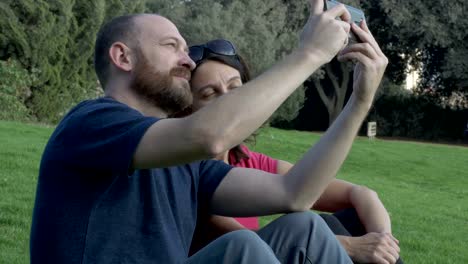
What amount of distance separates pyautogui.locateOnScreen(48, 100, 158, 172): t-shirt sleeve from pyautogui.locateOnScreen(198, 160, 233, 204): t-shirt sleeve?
1.82 feet

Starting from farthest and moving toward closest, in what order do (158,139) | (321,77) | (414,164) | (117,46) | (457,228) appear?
1. (321,77)
2. (414,164)
3. (457,228)
4. (117,46)
5. (158,139)

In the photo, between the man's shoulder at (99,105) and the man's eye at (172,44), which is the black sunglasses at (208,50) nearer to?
the man's eye at (172,44)

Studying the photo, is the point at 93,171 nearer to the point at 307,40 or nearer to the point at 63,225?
the point at 63,225

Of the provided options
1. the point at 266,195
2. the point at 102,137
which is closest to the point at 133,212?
the point at 102,137

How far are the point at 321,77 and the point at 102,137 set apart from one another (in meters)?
28.3

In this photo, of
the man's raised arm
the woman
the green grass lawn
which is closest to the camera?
the man's raised arm

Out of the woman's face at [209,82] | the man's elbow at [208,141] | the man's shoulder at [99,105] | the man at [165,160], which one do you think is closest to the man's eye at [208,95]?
the woman's face at [209,82]

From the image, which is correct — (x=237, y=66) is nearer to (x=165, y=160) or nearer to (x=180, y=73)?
(x=180, y=73)

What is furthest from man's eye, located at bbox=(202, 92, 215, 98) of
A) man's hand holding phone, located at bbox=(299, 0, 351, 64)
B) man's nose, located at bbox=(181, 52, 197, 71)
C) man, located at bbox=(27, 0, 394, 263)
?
man's hand holding phone, located at bbox=(299, 0, 351, 64)

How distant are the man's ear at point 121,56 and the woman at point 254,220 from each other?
28.4 inches

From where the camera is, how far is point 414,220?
9.45 meters

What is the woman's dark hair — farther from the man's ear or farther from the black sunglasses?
the man's ear

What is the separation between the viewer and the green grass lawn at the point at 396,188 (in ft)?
22.0

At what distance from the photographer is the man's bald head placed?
8.43 ft
